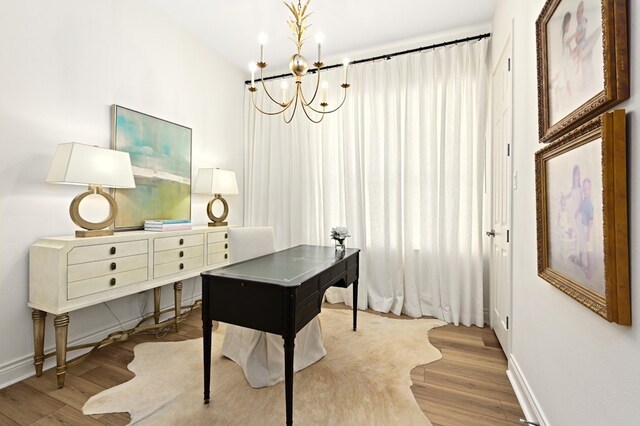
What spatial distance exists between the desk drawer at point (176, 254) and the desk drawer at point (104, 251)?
0.14 m

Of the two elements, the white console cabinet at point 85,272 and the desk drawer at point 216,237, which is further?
the desk drawer at point 216,237

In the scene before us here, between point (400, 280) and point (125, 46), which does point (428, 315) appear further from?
point (125, 46)

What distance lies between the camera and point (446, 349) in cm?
254

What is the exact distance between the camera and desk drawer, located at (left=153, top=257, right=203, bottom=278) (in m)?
2.59

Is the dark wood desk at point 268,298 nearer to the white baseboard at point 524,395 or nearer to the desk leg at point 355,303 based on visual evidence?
the desk leg at point 355,303

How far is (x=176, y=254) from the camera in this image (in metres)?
2.76

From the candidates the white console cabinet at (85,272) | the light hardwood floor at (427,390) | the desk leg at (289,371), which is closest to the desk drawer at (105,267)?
the white console cabinet at (85,272)

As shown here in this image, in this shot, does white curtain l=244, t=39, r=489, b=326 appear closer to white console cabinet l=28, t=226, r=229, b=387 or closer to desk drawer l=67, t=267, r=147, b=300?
white console cabinet l=28, t=226, r=229, b=387

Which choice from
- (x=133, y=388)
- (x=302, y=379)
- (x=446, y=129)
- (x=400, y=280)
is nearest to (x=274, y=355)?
(x=302, y=379)

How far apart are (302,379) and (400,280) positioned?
168cm

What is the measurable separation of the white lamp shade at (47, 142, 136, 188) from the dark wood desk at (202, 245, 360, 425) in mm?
1105

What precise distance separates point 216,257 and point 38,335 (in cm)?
145

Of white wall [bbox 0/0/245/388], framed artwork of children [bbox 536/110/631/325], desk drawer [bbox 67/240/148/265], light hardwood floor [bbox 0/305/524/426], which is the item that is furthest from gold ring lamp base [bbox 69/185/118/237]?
framed artwork of children [bbox 536/110/631/325]

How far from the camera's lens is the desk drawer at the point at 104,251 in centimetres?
202
